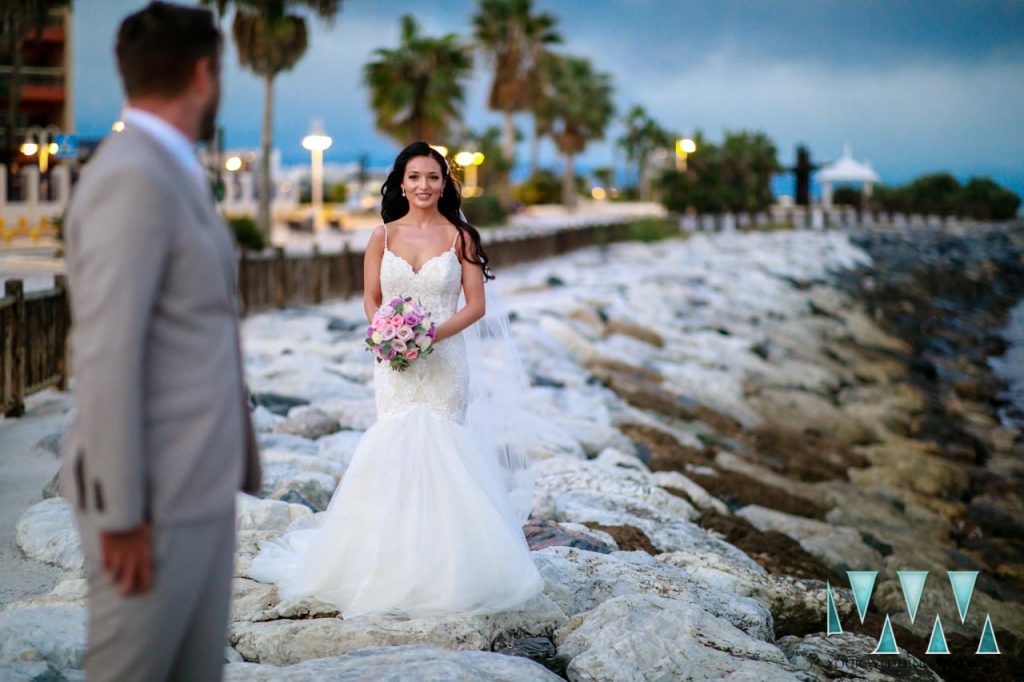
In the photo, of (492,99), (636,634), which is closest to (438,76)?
(492,99)

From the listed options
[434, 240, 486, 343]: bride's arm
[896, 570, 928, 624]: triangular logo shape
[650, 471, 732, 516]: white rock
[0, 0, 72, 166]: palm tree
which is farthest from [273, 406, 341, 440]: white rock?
[0, 0, 72, 166]: palm tree

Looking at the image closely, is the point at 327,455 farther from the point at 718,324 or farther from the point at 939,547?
the point at 718,324

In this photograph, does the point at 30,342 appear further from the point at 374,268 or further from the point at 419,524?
the point at 419,524

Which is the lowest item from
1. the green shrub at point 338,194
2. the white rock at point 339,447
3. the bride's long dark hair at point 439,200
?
the white rock at point 339,447

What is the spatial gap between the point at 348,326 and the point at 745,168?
1655 inches

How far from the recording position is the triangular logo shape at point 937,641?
22.9 ft

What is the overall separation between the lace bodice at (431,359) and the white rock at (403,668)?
3.84ft

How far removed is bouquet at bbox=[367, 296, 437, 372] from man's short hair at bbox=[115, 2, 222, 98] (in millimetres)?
2525

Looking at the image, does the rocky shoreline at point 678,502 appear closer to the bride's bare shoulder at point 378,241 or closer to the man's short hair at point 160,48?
the bride's bare shoulder at point 378,241

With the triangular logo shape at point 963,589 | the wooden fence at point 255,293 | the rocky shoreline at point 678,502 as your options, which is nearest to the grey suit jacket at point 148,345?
the rocky shoreline at point 678,502

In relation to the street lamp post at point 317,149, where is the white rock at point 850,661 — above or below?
below

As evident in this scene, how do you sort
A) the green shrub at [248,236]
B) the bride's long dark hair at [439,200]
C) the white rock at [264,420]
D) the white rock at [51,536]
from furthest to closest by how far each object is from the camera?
the green shrub at [248,236] → the white rock at [264,420] → the white rock at [51,536] → the bride's long dark hair at [439,200]

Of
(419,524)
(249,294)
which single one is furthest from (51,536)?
(249,294)

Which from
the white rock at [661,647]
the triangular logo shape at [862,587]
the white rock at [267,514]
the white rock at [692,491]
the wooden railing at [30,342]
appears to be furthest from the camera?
the wooden railing at [30,342]
